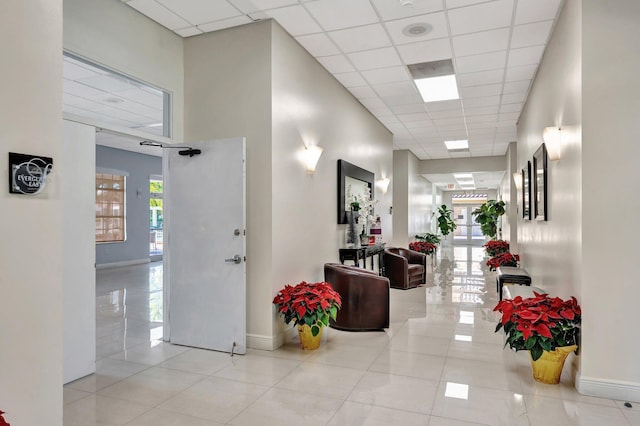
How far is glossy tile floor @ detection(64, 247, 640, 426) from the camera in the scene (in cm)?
274

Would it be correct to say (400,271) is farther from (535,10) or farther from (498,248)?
(535,10)

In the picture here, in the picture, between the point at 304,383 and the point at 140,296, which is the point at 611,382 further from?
the point at 140,296

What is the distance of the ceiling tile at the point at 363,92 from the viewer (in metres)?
6.21

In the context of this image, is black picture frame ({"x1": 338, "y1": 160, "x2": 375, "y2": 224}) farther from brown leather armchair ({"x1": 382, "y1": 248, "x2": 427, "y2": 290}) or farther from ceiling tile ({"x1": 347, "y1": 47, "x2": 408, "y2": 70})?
brown leather armchair ({"x1": 382, "y1": 248, "x2": 427, "y2": 290})

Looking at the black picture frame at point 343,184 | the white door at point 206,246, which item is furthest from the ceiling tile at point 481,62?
the white door at point 206,246

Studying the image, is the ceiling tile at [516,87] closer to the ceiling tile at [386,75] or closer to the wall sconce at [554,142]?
the ceiling tile at [386,75]

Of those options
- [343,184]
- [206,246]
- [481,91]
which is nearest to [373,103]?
[481,91]

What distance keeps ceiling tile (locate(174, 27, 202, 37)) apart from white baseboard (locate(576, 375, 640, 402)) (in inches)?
183

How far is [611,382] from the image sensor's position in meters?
2.96

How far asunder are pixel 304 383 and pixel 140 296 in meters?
4.81

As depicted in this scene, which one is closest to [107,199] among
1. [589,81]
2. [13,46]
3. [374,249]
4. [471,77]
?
[374,249]

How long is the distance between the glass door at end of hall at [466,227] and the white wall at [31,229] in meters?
23.5

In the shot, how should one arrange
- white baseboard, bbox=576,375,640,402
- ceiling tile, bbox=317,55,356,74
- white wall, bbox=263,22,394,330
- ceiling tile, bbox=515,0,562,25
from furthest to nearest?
ceiling tile, bbox=317,55,356,74, white wall, bbox=263,22,394,330, ceiling tile, bbox=515,0,562,25, white baseboard, bbox=576,375,640,402

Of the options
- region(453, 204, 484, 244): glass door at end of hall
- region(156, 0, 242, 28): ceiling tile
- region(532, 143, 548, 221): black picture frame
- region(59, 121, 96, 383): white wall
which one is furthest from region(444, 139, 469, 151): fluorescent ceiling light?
region(453, 204, 484, 244): glass door at end of hall
